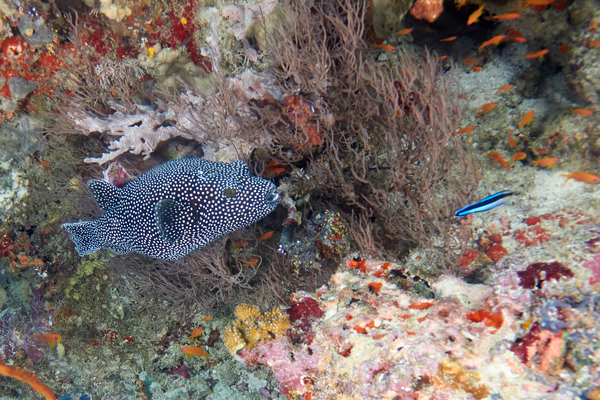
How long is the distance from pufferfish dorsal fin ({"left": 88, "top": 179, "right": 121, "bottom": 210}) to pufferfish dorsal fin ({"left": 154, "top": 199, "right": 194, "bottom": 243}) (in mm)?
788

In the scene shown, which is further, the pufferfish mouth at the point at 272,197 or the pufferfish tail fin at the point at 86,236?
the pufferfish tail fin at the point at 86,236

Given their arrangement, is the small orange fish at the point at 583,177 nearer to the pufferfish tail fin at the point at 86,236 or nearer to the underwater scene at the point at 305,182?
the underwater scene at the point at 305,182

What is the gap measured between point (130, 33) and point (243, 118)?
2.34 metres

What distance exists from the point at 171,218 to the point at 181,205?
0.23 metres

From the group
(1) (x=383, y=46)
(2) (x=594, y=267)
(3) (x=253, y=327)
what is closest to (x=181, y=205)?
(3) (x=253, y=327)

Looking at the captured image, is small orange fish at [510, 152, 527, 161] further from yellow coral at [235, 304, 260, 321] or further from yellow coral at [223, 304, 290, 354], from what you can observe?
yellow coral at [235, 304, 260, 321]

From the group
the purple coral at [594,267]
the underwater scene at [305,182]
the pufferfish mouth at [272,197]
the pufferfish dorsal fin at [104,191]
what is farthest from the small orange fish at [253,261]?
the purple coral at [594,267]

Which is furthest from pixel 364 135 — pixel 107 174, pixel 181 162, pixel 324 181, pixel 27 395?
pixel 27 395

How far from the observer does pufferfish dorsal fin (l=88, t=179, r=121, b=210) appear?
166 inches

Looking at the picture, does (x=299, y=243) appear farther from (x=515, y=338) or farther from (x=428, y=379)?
(x=515, y=338)

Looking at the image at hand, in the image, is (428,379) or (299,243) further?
(299,243)

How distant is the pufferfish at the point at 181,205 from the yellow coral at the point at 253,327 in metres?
1.31

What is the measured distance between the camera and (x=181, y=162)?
14.6ft

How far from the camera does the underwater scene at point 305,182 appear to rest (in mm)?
3191
